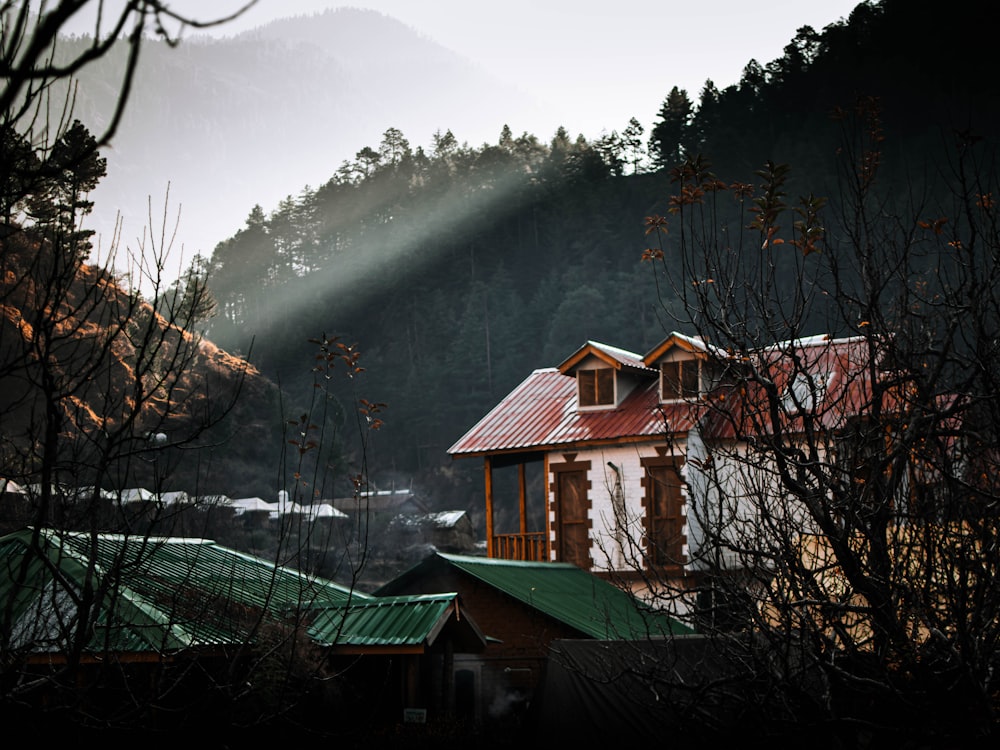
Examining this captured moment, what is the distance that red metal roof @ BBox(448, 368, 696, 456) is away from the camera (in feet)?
89.0

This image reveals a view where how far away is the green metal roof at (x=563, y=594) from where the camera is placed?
734 inches

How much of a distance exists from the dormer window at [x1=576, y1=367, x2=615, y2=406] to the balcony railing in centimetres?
384

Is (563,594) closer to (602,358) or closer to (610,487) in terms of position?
(610,487)

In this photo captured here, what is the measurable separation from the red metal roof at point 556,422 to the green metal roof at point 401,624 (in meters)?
10.3

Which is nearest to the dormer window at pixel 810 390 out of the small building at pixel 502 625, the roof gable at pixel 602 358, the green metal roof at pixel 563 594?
the green metal roof at pixel 563 594

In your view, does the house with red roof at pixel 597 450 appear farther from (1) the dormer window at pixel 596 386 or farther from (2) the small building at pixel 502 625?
(2) the small building at pixel 502 625

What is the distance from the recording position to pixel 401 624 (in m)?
16.0

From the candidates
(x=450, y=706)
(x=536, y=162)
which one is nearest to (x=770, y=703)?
(x=450, y=706)

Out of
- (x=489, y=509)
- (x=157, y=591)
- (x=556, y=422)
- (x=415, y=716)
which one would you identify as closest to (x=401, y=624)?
(x=415, y=716)

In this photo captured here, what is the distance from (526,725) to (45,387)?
11745 millimetres

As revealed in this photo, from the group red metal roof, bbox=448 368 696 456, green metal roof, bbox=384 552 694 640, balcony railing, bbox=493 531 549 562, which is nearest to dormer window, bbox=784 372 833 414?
green metal roof, bbox=384 552 694 640

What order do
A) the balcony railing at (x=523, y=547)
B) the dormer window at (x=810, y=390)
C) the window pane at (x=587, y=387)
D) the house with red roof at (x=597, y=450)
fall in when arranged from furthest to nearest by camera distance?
the window pane at (x=587, y=387) → the balcony railing at (x=523, y=547) → the house with red roof at (x=597, y=450) → the dormer window at (x=810, y=390)

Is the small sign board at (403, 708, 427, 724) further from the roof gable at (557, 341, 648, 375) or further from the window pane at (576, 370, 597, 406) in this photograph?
the window pane at (576, 370, 597, 406)


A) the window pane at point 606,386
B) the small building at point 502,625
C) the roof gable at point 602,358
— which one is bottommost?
the small building at point 502,625
